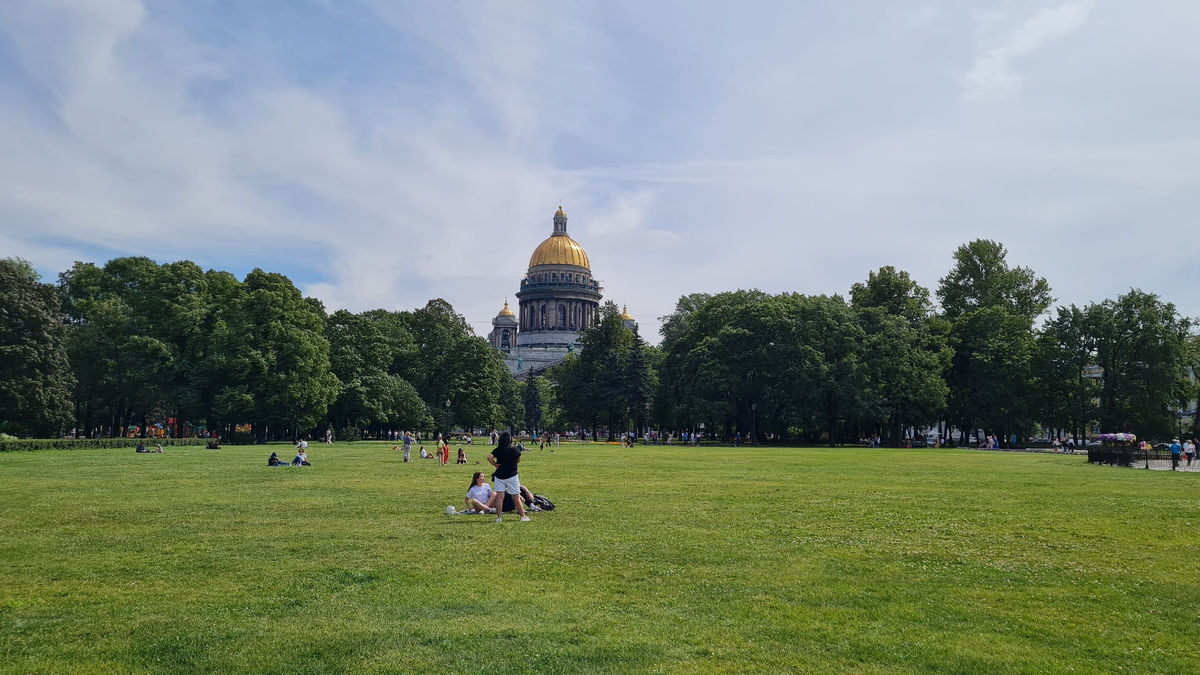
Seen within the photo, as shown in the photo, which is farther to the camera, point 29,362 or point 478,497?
point 29,362

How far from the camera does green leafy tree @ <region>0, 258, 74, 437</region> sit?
4622cm

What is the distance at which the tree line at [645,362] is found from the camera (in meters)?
54.4

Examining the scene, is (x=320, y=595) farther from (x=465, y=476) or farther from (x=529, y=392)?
(x=529, y=392)

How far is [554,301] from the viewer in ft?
589

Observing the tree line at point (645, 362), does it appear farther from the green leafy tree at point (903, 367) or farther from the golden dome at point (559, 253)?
the golden dome at point (559, 253)

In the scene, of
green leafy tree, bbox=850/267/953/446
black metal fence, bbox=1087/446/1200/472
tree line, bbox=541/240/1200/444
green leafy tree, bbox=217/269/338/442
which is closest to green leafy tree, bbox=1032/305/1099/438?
tree line, bbox=541/240/1200/444

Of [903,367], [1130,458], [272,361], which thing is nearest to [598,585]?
[1130,458]

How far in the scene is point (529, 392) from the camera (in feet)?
422

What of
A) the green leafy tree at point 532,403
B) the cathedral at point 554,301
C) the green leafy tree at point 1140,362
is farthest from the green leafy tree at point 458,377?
the cathedral at point 554,301

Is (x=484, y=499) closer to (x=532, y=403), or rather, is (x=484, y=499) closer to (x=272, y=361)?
(x=272, y=361)

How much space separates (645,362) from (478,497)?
230 feet

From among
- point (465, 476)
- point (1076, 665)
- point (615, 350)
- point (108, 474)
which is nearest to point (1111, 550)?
point (1076, 665)

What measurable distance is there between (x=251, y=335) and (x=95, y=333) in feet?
32.9

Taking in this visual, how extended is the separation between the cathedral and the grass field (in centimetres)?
15989
